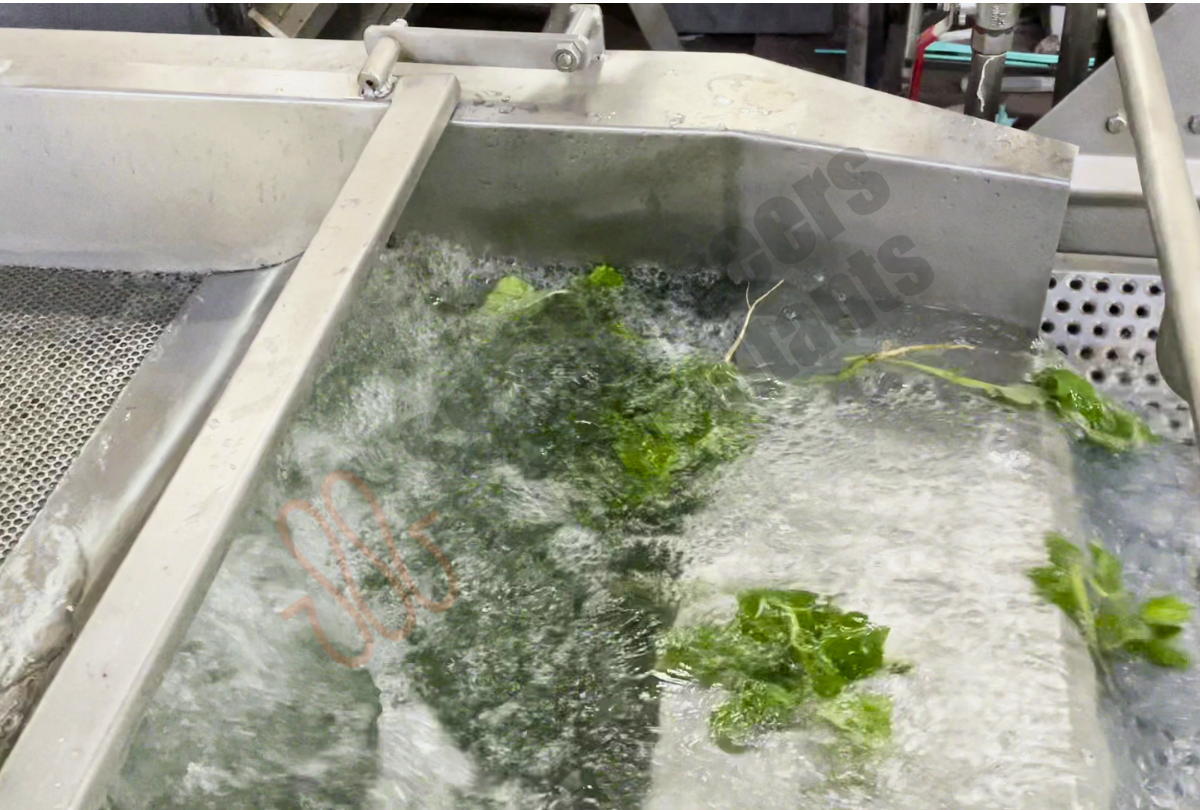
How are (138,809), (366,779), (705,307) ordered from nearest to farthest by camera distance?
(138,809)
(366,779)
(705,307)

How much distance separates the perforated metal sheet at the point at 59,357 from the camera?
1.31 metres

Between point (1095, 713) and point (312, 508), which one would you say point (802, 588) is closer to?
point (1095, 713)

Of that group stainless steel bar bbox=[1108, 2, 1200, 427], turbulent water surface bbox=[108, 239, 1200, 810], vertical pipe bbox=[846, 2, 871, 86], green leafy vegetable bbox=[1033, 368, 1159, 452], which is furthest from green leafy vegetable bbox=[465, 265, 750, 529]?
vertical pipe bbox=[846, 2, 871, 86]

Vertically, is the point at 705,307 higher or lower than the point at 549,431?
higher

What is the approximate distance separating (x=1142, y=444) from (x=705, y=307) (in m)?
0.68

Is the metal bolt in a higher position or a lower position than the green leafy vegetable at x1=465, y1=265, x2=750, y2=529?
higher

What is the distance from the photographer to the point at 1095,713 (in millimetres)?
1148

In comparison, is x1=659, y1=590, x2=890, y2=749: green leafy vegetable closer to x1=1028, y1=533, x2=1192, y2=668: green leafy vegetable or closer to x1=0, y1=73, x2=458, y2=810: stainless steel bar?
x1=1028, y1=533, x2=1192, y2=668: green leafy vegetable

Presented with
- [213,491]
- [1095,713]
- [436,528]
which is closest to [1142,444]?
[1095,713]

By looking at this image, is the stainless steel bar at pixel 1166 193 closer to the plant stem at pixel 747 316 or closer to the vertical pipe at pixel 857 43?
the plant stem at pixel 747 316

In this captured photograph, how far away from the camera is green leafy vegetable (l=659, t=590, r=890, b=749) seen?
1.17 meters

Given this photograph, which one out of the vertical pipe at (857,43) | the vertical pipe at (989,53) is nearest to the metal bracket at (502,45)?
the vertical pipe at (989,53)

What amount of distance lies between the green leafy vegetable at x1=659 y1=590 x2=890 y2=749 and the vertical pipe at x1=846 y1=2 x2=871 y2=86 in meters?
1.92

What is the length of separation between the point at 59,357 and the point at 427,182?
59cm
